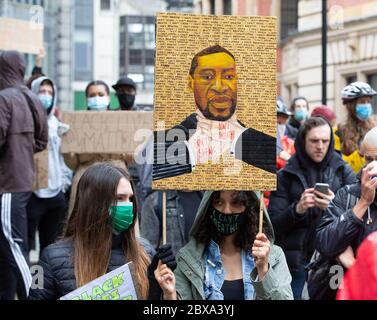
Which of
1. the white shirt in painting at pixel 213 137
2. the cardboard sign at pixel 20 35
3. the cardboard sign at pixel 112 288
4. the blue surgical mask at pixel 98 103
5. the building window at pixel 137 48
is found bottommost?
the cardboard sign at pixel 112 288

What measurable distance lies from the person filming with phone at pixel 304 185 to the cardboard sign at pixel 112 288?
112 inches

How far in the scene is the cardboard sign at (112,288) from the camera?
3.93 metres

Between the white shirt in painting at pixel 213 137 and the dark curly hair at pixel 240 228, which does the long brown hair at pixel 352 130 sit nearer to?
the dark curly hair at pixel 240 228

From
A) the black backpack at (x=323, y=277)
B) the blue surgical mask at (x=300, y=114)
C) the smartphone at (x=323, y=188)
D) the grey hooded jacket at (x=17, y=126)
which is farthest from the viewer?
the blue surgical mask at (x=300, y=114)

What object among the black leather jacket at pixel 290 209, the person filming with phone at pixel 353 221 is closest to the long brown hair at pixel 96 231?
the person filming with phone at pixel 353 221

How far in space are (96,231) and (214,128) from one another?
0.83 m

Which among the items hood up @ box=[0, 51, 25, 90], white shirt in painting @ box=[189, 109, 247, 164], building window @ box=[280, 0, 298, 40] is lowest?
white shirt in painting @ box=[189, 109, 247, 164]

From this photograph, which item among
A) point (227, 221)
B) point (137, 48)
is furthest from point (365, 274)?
point (137, 48)

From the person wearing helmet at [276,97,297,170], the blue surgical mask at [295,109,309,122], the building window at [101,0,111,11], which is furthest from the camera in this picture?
the building window at [101,0,111,11]

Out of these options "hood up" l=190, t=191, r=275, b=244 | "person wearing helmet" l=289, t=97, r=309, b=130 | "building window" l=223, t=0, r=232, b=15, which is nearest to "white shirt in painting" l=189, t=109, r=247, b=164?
"hood up" l=190, t=191, r=275, b=244

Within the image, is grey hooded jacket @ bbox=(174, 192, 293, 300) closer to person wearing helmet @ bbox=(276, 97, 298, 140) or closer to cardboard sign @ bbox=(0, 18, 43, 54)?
cardboard sign @ bbox=(0, 18, 43, 54)

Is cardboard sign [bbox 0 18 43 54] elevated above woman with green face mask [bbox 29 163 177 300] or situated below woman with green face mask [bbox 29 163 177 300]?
above

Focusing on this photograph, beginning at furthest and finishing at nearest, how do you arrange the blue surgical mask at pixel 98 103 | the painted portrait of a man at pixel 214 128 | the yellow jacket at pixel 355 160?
the blue surgical mask at pixel 98 103, the yellow jacket at pixel 355 160, the painted portrait of a man at pixel 214 128

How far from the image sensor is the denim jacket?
472 centimetres
